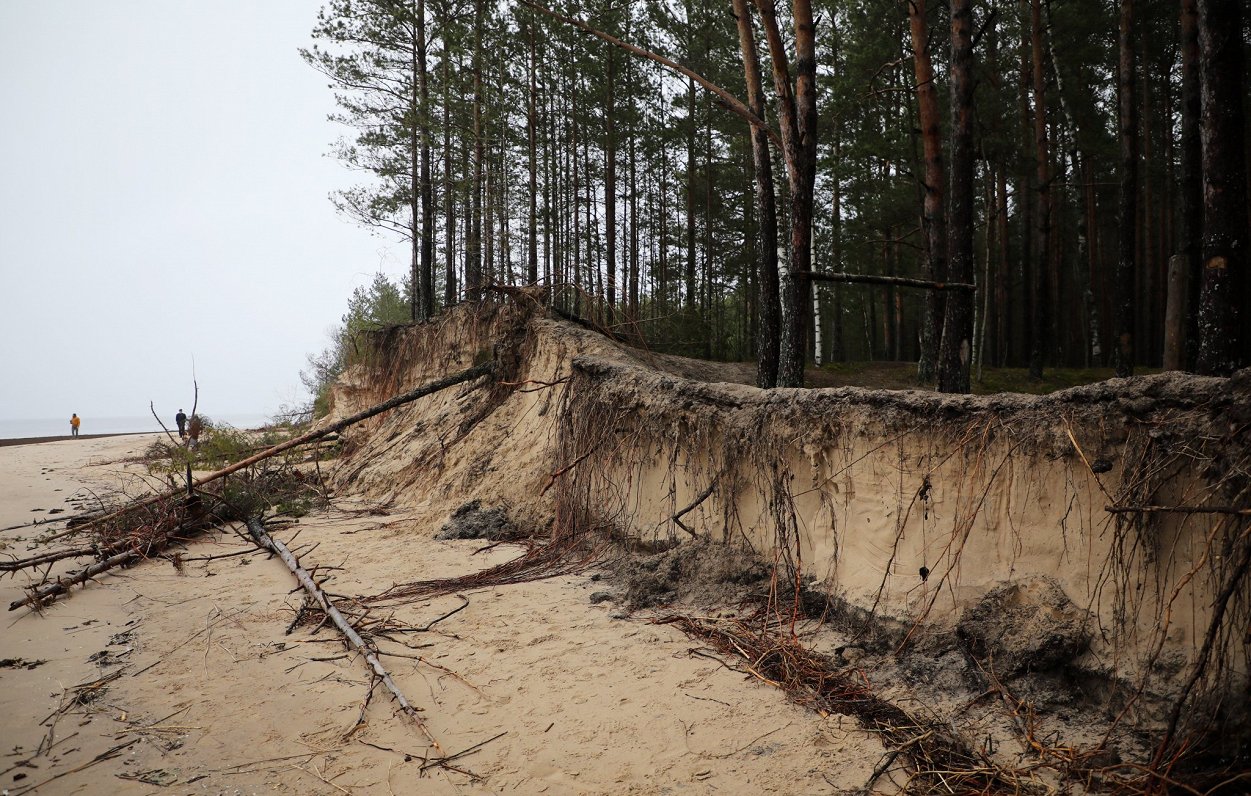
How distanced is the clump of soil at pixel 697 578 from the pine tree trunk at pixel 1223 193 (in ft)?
15.2

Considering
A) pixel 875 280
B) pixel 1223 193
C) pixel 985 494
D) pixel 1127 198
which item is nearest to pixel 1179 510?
pixel 985 494

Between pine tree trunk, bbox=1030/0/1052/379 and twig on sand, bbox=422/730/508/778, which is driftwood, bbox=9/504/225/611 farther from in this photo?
pine tree trunk, bbox=1030/0/1052/379

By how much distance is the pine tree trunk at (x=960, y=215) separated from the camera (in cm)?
863

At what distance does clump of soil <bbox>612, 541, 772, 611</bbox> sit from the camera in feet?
16.2

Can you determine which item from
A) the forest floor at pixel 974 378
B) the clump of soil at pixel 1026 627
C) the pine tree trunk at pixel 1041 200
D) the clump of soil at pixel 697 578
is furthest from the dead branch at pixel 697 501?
the pine tree trunk at pixel 1041 200

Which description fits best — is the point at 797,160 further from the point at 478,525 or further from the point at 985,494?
the point at 478,525

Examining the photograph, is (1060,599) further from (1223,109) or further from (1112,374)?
(1112,374)

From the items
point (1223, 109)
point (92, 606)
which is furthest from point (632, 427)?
point (1223, 109)

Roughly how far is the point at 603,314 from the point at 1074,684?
7.92 meters

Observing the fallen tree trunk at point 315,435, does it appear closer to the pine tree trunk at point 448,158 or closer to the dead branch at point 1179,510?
the pine tree trunk at point 448,158

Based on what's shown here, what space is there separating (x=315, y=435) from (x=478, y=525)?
119 inches

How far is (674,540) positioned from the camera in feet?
19.1

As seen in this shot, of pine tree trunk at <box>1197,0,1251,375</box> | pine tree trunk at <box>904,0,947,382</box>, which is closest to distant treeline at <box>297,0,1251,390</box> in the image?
pine tree trunk at <box>904,0,947,382</box>

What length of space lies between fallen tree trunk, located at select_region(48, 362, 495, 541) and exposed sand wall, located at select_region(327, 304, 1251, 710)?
3.01 meters
